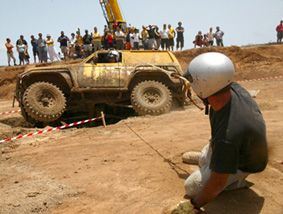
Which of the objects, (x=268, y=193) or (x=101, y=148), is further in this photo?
(x=101, y=148)

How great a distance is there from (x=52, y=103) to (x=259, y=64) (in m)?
14.1

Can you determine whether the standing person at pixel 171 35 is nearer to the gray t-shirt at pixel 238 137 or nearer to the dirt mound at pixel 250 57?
the dirt mound at pixel 250 57

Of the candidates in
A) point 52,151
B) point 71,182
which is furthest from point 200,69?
point 52,151

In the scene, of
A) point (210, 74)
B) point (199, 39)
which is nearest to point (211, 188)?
point (210, 74)

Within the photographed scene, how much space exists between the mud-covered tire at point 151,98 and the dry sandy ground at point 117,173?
156cm

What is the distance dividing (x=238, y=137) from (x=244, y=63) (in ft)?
61.6

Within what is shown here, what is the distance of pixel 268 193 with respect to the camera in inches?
154

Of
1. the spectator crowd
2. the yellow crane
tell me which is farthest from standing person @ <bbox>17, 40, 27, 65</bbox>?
the yellow crane

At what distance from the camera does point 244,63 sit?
68.6 ft

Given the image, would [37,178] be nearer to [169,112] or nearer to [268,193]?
[268,193]

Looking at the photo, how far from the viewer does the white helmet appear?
3062 mm

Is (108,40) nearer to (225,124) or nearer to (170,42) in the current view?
(170,42)

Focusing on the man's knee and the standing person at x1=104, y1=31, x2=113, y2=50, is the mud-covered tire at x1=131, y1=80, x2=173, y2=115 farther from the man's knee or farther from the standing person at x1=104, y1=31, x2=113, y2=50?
the standing person at x1=104, y1=31, x2=113, y2=50

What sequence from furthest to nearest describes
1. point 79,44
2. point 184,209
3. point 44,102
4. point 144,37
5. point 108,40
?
point 144,37 → point 79,44 → point 108,40 → point 44,102 → point 184,209
